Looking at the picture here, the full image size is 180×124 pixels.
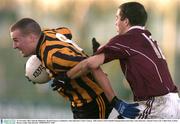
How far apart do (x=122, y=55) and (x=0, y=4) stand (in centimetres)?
570

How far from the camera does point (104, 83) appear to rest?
518cm

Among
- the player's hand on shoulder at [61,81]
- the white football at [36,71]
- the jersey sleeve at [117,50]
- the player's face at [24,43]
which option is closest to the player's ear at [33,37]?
the player's face at [24,43]

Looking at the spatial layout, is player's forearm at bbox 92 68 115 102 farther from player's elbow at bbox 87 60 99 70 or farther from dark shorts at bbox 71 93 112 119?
dark shorts at bbox 71 93 112 119

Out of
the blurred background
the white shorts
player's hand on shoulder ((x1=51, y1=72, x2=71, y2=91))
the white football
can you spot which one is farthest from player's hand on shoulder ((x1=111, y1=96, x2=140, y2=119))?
the blurred background

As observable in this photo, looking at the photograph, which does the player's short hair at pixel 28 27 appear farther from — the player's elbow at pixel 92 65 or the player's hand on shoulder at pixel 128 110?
the player's hand on shoulder at pixel 128 110

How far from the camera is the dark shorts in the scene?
5.64 meters

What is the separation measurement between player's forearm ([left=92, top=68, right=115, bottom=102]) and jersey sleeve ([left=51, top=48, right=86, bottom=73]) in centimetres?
24

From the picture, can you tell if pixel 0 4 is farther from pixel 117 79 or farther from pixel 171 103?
pixel 171 103

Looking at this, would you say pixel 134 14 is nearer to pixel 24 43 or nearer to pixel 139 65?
pixel 139 65

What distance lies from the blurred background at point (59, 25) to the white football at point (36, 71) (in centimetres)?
436

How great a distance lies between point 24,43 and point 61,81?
0.46m

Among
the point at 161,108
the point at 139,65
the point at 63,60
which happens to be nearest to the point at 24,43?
the point at 63,60

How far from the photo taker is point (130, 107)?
5148mm

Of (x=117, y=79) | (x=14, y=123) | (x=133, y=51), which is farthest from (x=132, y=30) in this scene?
(x=117, y=79)
